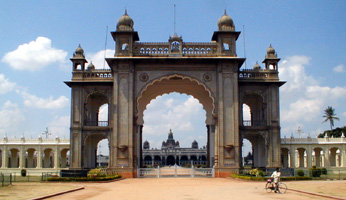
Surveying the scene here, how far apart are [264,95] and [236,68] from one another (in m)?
3.62

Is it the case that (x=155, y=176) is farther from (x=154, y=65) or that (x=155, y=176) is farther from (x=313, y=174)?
(x=313, y=174)

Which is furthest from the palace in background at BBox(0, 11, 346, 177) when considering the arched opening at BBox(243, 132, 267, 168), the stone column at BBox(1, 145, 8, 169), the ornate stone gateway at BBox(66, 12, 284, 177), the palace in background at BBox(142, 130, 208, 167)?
the palace in background at BBox(142, 130, 208, 167)

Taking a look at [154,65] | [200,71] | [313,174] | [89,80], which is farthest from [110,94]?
[313,174]

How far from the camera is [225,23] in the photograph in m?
34.7

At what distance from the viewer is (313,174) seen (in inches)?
1302

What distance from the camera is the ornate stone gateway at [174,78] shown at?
3297 cm

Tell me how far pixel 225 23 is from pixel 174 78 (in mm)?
6445

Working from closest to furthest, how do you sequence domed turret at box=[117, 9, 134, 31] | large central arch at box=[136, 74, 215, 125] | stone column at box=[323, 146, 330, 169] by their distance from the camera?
domed turret at box=[117, 9, 134, 31]
large central arch at box=[136, 74, 215, 125]
stone column at box=[323, 146, 330, 169]

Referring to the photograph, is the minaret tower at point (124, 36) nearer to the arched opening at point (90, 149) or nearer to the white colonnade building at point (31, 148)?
the arched opening at point (90, 149)

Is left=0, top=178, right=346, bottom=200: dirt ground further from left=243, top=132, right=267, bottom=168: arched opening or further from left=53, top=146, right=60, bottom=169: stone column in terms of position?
left=53, top=146, right=60, bottom=169: stone column

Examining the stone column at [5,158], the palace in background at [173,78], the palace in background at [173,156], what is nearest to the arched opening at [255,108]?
the palace in background at [173,78]

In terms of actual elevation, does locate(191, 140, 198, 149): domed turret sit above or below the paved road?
below

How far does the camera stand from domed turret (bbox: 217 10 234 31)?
3447cm

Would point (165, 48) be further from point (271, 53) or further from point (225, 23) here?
point (271, 53)
